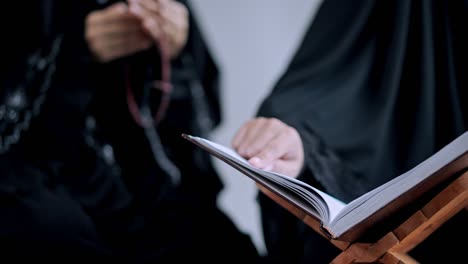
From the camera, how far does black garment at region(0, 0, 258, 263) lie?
27.1 inches

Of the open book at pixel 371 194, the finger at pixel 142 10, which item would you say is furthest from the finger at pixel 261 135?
the finger at pixel 142 10

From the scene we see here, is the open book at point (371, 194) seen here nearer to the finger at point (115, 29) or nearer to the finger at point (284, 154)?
the finger at point (284, 154)

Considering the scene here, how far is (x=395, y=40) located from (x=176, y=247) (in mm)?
435

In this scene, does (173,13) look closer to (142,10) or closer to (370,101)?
(142,10)

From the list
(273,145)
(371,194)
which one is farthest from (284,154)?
(371,194)

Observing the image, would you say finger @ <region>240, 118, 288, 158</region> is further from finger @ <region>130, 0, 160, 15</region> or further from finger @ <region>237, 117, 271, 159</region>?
finger @ <region>130, 0, 160, 15</region>

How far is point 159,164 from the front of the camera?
0.98 metres

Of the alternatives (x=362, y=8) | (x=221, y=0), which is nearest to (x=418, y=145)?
(x=362, y=8)

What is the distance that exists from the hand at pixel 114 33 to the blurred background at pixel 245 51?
0.67m

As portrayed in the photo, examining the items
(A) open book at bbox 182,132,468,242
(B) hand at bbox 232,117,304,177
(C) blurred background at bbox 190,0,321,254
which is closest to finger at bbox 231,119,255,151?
(B) hand at bbox 232,117,304,177

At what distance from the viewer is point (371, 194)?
441mm

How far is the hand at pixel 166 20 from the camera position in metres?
0.86

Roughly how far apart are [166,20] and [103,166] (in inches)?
11.7

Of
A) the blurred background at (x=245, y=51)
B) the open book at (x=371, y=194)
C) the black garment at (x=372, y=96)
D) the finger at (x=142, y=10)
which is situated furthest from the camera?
the blurred background at (x=245, y=51)
